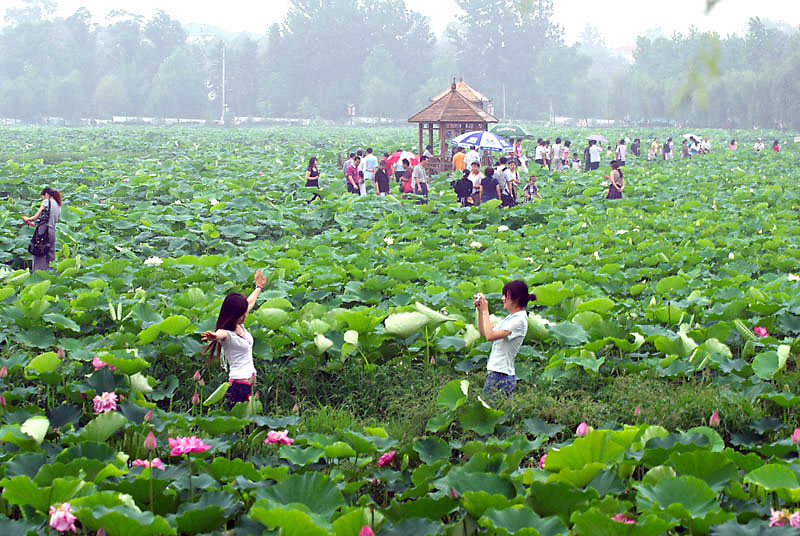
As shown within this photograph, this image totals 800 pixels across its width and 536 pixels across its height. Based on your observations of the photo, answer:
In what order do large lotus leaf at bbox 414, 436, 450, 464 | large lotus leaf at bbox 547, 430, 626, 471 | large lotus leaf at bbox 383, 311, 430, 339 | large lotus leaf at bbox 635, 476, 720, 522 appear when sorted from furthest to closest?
large lotus leaf at bbox 383, 311, 430, 339
large lotus leaf at bbox 414, 436, 450, 464
large lotus leaf at bbox 547, 430, 626, 471
large lotus leaf at bbox 635, 476, 720, 522

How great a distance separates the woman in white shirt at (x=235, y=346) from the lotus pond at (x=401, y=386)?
174 mm

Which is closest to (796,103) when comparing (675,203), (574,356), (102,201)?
(675,203)

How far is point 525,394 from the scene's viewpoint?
413cm

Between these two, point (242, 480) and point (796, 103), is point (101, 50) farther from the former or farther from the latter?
point (242, 480)

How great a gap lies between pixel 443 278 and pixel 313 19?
205ft

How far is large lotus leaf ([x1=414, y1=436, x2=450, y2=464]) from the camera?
10.1 feet

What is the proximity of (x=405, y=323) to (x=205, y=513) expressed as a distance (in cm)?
226

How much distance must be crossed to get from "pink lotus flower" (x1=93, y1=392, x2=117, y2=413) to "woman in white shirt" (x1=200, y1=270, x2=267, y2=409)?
516 millimetres

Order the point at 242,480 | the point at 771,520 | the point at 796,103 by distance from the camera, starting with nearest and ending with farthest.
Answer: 1. the point at 771,520
2. the point at 242,480
3. the point at 796,103

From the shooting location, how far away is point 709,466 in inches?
100

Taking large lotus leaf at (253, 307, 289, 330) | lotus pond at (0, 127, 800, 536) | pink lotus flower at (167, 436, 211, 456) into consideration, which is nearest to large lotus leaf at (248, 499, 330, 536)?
lotus pond at (0, 127, 800, 536)

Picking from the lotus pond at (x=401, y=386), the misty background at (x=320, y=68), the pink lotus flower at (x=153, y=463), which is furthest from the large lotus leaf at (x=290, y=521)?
the misty background at (x=320, y=68)

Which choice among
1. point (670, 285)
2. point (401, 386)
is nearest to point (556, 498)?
point (401, 386)

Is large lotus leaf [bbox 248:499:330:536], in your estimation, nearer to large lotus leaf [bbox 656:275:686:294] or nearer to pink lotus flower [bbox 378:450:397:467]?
pink lotus flower [bbox 378:450:397:467]
